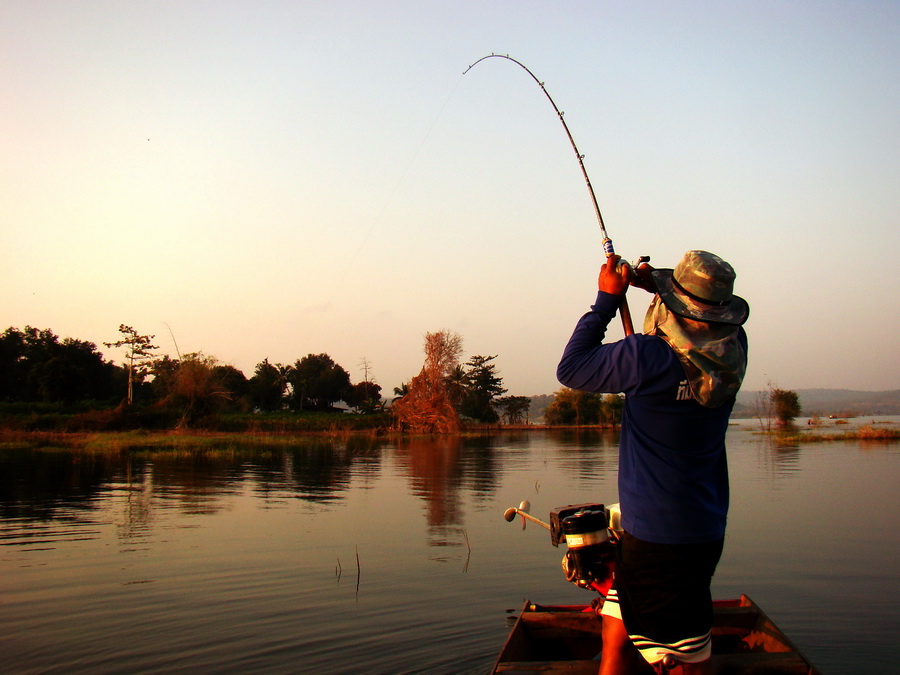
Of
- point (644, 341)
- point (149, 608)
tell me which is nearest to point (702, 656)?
point (644, 341)

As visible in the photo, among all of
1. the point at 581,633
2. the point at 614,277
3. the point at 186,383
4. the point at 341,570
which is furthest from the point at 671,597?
the point at 186,383

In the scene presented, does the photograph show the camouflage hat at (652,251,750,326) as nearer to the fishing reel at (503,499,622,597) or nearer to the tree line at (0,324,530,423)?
the fishing reel at (503,499,622,597)

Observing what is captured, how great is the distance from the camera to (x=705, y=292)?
3211 millimetres

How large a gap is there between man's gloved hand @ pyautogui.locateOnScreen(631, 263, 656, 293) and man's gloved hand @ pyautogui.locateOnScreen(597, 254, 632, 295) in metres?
0.06

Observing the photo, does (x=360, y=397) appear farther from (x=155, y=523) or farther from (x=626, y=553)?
(x=626, y=553)

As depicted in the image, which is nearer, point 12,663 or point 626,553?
point 626,553

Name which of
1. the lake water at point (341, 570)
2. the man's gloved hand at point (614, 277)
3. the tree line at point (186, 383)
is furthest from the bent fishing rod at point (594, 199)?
the tree line at point (186, 383)

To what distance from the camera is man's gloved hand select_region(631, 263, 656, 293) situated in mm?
3533

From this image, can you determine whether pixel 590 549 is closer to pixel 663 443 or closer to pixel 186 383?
pixel 663 443

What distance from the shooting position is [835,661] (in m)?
6.44

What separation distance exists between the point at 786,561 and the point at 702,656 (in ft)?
28.1

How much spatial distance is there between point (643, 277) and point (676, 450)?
0.89 metres

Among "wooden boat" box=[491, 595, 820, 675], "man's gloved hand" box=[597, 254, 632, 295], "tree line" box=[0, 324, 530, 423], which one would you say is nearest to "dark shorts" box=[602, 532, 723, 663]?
"man's gloved hand" box=[597, 254, 632, 295]

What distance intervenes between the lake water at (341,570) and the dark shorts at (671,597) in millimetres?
3442
